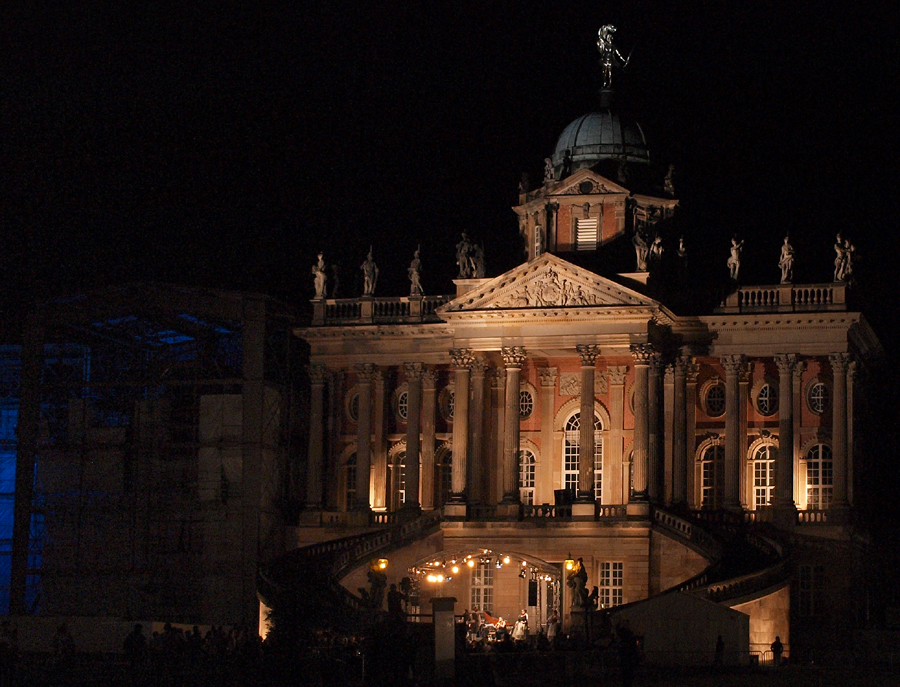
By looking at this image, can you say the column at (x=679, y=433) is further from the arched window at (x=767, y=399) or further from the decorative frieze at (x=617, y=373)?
the arched window at (x=767, y=399)

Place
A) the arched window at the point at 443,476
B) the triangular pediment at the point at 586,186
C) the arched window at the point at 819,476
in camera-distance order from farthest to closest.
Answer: the arched window at the point at 443,476 → the triangular pediment at the point at 586,186 → the arched window at the point at 819,476

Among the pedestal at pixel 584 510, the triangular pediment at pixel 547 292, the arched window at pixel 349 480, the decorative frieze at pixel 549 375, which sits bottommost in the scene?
the pedestal at pixel 584 510

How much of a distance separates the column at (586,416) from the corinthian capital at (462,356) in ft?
12.0

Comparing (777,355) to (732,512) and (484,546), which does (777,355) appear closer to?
(732,512)

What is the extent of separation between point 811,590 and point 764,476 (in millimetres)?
5070

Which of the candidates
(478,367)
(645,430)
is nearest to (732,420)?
(645,430)

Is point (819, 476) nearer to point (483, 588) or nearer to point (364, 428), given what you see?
point (483, 588)

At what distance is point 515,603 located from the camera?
2576 inches

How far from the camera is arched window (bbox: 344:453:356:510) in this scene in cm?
7206

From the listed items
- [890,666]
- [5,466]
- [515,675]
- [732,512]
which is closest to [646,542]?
[732,512]

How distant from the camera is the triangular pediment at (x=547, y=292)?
215 feet

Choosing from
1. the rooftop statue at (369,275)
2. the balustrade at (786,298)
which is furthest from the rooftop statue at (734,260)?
the rooftop statue at (369,275)

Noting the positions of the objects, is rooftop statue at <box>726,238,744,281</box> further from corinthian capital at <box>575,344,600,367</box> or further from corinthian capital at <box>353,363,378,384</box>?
corinthian capital at <box>353,363,378,384</box>

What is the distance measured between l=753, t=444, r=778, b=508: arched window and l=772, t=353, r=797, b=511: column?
3.00 feet
